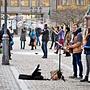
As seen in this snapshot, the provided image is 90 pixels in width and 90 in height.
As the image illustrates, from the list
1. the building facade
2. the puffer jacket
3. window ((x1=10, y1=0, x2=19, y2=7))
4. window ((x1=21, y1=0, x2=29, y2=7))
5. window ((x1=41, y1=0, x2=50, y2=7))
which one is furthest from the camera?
window ((x1=10, y1=0, x2=19, y2=7))

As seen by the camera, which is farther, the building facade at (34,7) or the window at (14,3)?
the window at (14,3)

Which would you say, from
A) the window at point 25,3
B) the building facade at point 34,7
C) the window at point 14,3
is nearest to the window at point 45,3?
the building facade at point 34,7

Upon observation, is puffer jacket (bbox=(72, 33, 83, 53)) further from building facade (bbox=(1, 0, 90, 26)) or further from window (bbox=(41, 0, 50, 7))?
window (bbox=(41, 0, 50, 7))

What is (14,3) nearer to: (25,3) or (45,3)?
(25,3)

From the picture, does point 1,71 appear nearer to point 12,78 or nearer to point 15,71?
point 15,71

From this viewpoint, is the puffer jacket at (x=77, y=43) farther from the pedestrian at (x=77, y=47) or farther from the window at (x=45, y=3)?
the window at (x=45, y=3)

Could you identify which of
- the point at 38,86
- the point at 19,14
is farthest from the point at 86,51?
the point at 19,14

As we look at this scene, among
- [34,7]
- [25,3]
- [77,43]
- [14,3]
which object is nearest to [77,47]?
[77,43]

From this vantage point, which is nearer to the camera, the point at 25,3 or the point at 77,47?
the point at 77,47

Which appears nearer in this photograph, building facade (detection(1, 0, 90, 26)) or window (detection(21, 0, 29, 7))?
building facade (detection(1, 0, 90, 26))

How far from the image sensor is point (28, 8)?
117 meters

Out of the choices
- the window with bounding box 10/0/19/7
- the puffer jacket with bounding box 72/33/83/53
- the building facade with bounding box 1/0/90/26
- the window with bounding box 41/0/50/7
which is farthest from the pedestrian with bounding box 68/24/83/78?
the window with bounding box 10/0/19/7

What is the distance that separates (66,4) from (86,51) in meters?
92.3

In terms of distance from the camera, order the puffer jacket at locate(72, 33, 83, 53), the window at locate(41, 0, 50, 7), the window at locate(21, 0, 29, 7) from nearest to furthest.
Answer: the puffer jacket at locate(72, 33, 83, 53), the window at locate(21, 0, 29, 7), the window at locate(41, 0, 50, 7)
